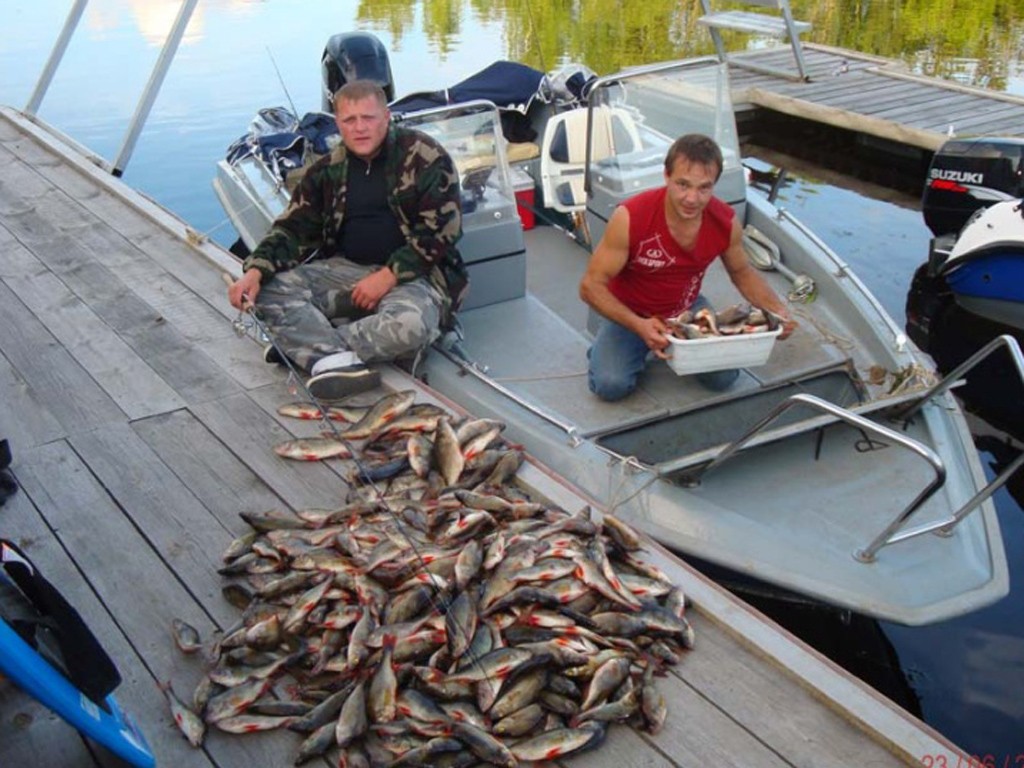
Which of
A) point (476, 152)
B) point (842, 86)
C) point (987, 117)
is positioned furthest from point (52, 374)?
point (842, 86)

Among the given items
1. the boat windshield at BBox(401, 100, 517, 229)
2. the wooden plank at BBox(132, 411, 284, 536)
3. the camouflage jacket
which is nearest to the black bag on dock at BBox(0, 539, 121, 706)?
the wooden plank at BBox(132, 411, 284, 536)

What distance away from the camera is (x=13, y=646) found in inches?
83.9

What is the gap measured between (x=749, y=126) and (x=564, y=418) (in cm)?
951

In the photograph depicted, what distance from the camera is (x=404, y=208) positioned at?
4.67 m

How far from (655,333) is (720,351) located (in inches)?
11.5

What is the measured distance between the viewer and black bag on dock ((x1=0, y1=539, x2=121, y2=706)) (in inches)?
89.9

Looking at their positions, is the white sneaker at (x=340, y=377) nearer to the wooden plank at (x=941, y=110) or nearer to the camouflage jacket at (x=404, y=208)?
the camouflage jacket at (x=404, y=208)

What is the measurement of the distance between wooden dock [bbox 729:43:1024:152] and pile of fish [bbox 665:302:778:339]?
6717 mm

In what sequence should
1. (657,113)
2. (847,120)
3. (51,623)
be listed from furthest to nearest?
1. (847,120)
2. (657,113)
3. (51,623)

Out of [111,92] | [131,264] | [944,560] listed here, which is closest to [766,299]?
[944,560]

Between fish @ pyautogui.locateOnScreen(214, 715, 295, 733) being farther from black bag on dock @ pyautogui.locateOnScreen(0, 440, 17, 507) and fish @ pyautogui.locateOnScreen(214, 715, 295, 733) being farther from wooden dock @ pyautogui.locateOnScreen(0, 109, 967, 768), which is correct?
black bag on dock @ pyautogui.locateOnScreen(0, 440, 17, 507)

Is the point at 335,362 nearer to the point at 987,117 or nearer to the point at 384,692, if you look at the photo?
the point at 384,692

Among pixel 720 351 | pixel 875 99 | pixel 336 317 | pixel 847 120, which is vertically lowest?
pixel 847 120

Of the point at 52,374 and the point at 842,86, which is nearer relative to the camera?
the point at 52,374
